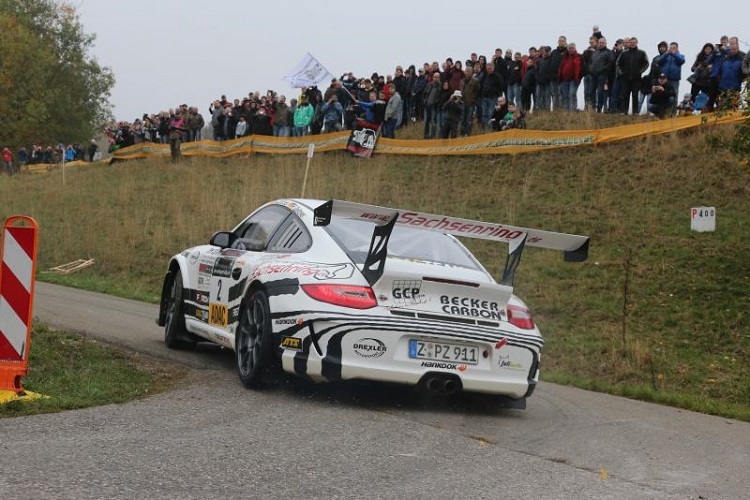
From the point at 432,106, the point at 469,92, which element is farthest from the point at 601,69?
the point at 432,106

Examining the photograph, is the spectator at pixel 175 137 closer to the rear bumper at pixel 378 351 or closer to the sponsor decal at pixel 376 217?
the sponsor decal at pixel 376 217

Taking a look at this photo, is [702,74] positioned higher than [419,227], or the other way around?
[702,74]

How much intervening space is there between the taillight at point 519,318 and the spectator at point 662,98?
55.3 feet

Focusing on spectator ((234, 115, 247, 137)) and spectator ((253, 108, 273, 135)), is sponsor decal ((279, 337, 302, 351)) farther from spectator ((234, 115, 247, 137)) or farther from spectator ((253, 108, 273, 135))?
spectator ((234, 115, 247, 137))

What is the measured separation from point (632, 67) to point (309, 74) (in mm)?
10100

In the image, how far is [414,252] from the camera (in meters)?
8.24

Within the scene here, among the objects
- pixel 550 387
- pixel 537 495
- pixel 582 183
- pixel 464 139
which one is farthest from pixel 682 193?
pixel 537 495

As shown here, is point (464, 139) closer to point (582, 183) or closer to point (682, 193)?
point (582, 183)

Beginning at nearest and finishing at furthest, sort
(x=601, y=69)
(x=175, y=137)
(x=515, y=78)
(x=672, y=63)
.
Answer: (x=672, y=63) → (x=601, y=69) → (x=515, y=78) → (x=175, y=137)

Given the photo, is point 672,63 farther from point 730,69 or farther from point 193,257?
point 193,257

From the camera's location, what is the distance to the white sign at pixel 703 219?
18.1 m

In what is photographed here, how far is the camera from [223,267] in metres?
9.23

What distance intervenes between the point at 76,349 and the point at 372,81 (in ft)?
71.3

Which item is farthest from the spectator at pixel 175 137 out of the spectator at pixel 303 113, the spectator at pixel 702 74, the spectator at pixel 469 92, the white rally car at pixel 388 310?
the white rally car at pixel 388 310
